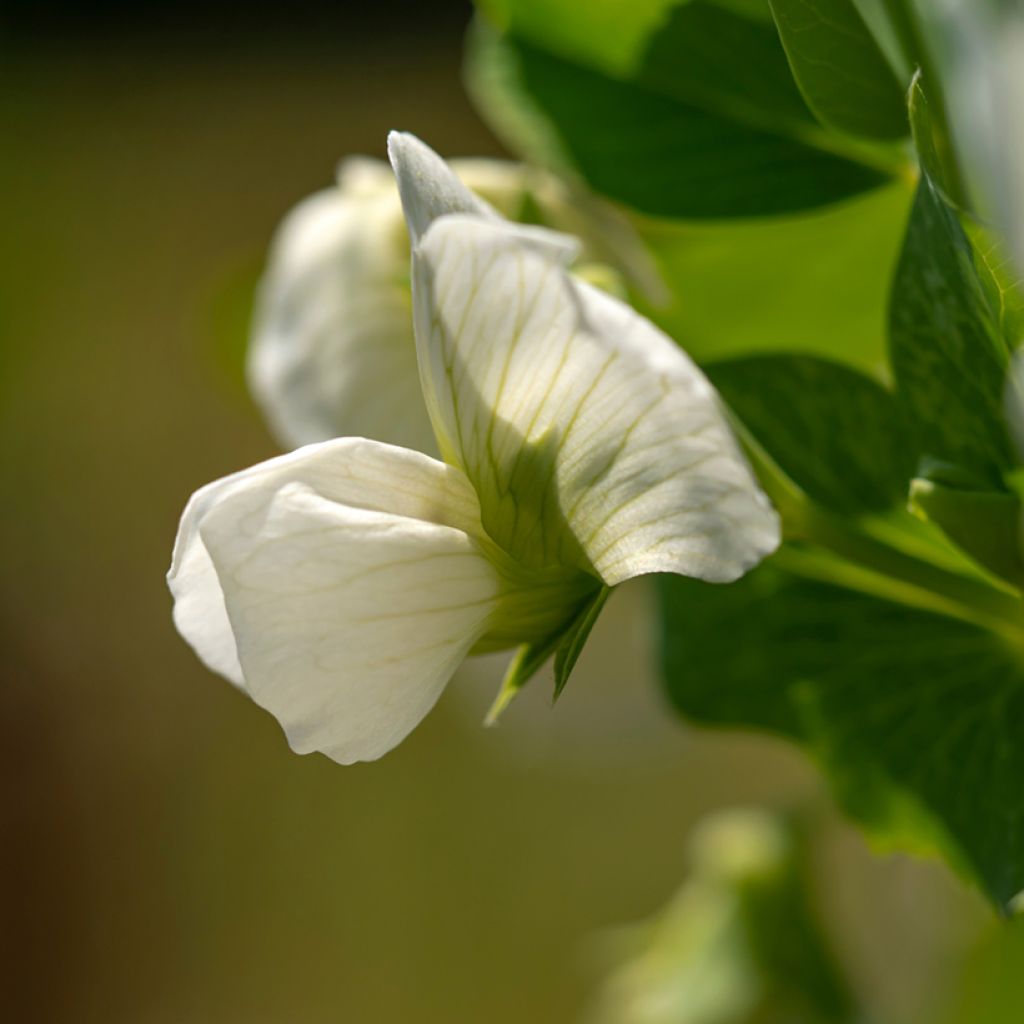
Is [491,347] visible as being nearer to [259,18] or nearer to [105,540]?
[105,540]

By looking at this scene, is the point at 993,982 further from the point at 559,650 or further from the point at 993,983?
the point at 559,650

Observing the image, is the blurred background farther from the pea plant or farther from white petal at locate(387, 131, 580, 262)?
white petal at locate(387, 131, 580, 262)

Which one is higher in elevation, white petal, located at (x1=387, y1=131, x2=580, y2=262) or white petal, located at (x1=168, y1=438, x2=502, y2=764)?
white petal, located at (x1=387, y1=131, x2=580, y2=262)

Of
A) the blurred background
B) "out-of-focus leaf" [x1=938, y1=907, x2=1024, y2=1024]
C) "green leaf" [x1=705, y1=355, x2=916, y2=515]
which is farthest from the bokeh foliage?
the blurred background

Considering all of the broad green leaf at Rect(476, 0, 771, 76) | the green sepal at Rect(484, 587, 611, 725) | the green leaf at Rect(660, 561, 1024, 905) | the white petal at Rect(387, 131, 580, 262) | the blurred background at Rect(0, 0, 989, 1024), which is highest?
the broad green leaf at Rect(476, 0, 771, 76)

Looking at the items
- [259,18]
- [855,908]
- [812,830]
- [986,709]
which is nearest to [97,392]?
[259,18]

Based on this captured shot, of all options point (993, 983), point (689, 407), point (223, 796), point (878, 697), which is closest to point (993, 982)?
point (993, 983)
